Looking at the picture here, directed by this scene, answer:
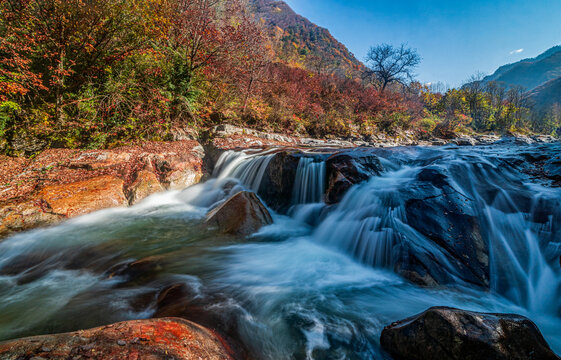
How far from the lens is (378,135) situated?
1694cm

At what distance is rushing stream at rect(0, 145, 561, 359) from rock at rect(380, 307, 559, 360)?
1.75 ft

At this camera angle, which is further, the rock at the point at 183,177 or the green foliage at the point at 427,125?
the green foliage at the point at 427,125

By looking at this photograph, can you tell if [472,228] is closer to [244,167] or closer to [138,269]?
[138,269]

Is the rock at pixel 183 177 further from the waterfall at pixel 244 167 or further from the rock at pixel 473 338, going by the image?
the rock at pixel 473 338

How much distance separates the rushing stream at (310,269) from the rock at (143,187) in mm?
851

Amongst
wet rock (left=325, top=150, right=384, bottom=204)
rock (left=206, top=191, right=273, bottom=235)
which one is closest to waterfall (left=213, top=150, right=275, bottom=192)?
rock (left=206, top=191, right=273, bottom=235)

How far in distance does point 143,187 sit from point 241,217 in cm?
366

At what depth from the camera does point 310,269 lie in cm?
346

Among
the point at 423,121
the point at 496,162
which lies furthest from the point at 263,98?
the point at 423,121

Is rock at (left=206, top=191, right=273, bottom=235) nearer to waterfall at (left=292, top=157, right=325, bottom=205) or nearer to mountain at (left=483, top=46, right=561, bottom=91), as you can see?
waterfall at (left=292, top=157, right=325, bottom=205)

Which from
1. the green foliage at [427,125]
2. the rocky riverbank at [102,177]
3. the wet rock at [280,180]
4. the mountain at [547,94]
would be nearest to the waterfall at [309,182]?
the wet rock at [280,180]

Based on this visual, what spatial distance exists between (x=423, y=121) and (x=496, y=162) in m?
20.8

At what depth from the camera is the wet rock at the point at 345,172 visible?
4.98 metres

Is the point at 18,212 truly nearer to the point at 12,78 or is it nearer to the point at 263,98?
the point at 12,78
